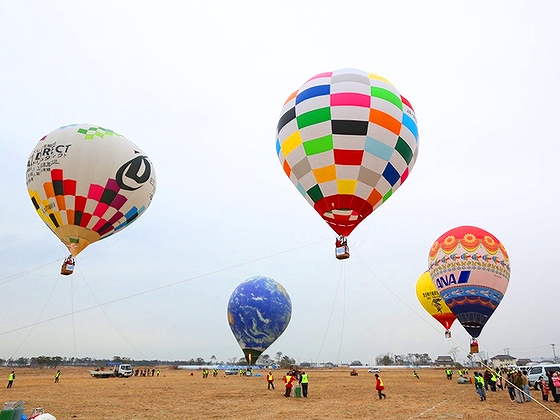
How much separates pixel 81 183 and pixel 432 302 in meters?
27.6

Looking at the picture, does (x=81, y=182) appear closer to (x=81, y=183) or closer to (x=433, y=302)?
(x=81, y=183)

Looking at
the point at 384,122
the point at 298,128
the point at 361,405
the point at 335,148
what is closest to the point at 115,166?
the point at 298,128

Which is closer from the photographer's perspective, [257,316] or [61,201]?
[61,201]

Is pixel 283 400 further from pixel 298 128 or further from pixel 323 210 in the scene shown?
pixel 298 128

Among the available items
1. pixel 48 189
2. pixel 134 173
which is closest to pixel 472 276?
pixel 134 173

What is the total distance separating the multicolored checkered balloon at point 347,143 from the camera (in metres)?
13.8

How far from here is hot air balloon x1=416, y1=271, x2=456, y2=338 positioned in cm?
3225

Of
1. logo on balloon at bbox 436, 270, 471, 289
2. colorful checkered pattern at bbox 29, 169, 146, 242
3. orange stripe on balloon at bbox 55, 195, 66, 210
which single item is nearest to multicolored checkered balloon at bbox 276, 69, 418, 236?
colorful checkered pattern at bbox 29, 169, 146, 242

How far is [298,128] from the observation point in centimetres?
1450

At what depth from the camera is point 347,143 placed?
13.7 metres

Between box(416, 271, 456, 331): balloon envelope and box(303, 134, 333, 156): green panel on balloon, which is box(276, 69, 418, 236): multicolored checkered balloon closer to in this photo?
box(303, 134, 333, 156): green panel on balloon

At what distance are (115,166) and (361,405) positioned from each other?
13405 millimetres

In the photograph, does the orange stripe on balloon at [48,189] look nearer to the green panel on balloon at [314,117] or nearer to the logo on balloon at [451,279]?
the green panel on balloon at [314,117]

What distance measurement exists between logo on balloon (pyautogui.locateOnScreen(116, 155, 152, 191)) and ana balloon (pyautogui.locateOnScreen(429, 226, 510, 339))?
16.5 m
